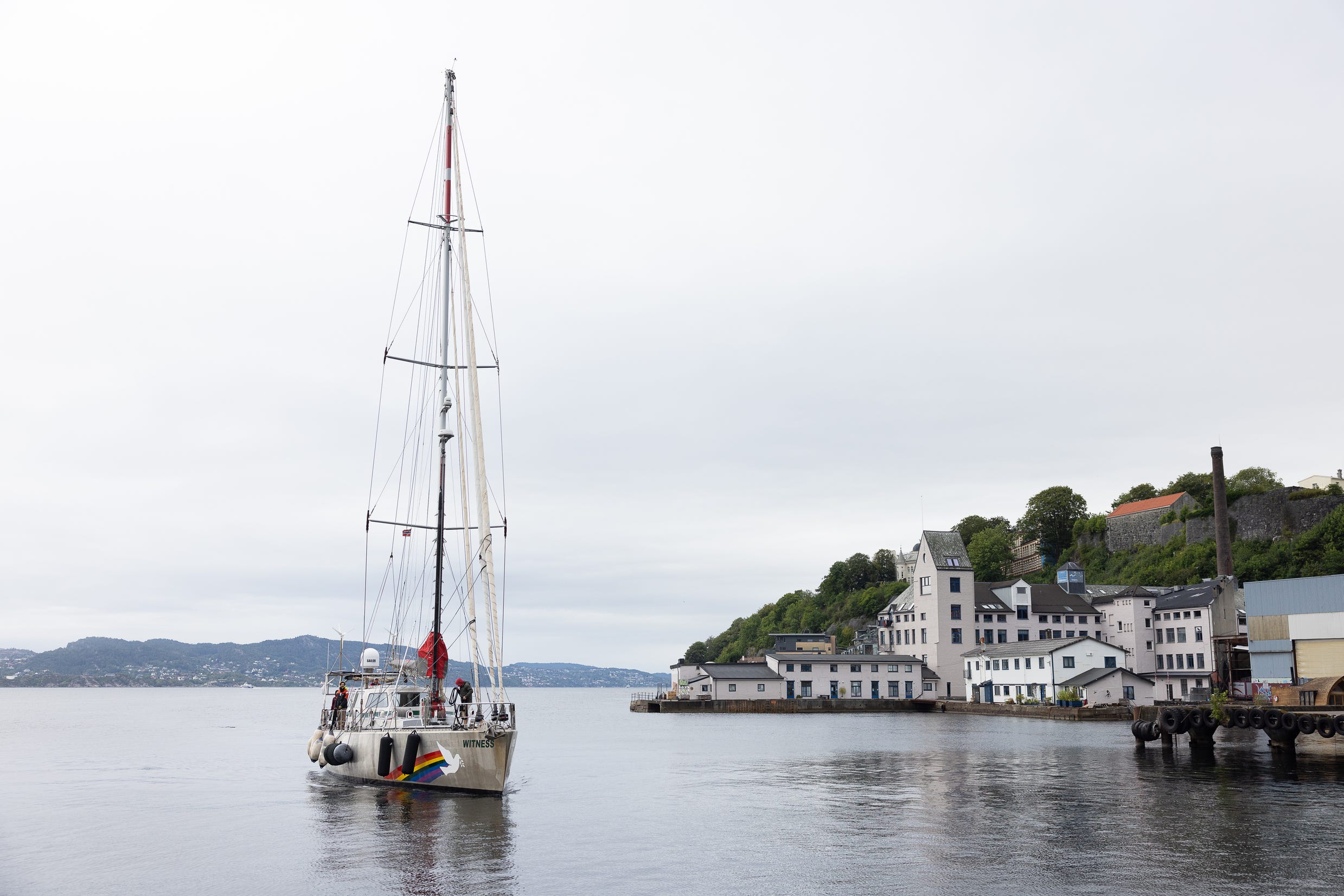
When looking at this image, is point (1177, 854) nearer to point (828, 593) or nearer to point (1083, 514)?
Answer: point (1083, 514)

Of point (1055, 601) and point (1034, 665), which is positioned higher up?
point (1055, 601)

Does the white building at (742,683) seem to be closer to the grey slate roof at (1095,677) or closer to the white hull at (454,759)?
the grey slate roof at (1095,677)

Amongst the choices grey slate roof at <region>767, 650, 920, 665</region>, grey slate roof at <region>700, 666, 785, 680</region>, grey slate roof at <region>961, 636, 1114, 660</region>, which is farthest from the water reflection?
grey slate roof at <region>767, 650, 920, 665</region>

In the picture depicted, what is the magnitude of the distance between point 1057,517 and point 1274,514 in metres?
42.2

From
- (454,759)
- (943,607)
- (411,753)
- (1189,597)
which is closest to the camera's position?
(454,759)

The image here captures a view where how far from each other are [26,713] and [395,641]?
136 metres

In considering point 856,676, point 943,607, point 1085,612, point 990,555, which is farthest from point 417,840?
point 990,555

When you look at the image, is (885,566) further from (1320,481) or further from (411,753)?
(411,753)

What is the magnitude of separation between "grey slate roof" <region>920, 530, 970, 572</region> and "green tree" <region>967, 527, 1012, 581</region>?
1302 inches

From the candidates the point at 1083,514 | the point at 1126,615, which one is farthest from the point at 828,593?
the point at 1126,615

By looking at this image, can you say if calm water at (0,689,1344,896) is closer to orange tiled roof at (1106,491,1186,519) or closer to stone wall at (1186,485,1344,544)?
stone wall at (1186,485,1344,544)

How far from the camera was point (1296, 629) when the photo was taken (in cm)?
6003

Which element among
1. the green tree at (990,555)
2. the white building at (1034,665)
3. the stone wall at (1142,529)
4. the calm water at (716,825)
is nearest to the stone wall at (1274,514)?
the stone wall at (1142,529)

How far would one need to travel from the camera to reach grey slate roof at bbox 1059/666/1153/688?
3595 inches
